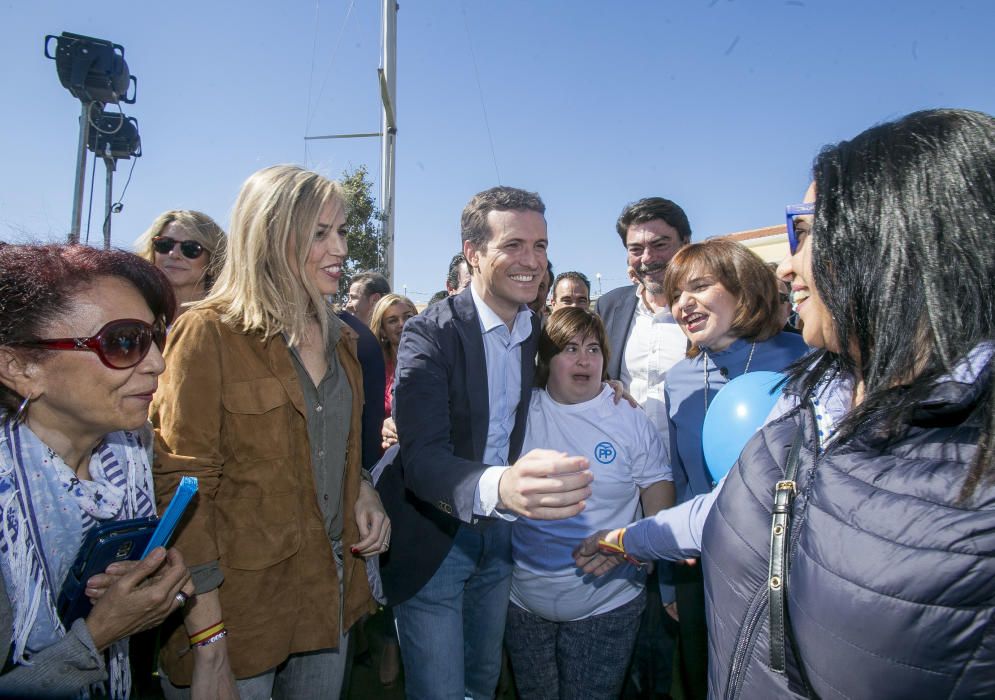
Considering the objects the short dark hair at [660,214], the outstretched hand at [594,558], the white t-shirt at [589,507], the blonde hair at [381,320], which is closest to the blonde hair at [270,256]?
the white t-shirt at [589,507]

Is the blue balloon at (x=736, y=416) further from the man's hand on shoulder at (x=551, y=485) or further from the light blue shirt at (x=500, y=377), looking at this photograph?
the light blue shirt at (x=500, y=377)

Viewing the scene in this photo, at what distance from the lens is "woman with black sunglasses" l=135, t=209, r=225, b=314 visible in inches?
120

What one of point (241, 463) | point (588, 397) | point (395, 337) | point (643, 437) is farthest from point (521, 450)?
point (395, 337)

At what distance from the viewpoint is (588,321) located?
8.91ft

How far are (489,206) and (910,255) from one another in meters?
1.94

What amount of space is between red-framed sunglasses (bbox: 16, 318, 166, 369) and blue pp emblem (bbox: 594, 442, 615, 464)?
174 centimetres

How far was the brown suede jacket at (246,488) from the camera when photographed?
173 cm

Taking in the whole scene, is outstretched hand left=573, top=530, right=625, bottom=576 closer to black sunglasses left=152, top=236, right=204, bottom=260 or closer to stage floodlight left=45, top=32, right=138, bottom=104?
black sunglasses left=152, top=236, right=204, bottom=260

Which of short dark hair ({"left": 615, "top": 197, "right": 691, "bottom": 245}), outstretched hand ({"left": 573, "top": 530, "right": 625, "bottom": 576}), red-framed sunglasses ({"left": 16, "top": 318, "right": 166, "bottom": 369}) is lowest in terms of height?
outstretched hand ({"left": 573, "top": 530, "right": 625, "bottom": 576})

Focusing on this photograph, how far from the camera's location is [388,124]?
548 inches

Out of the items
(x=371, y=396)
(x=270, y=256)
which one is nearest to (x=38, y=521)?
(x=270, y=256)

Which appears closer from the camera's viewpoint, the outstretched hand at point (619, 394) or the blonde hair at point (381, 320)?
the outstretched hand at point (619, 394)

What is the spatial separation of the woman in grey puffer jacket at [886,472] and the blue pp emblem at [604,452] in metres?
1.28

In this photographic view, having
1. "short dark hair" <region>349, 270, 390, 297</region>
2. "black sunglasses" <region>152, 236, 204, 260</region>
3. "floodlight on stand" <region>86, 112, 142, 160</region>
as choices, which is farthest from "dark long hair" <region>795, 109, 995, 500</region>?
"floodlight on stand" <region>86, 112, 142, 160</region>
